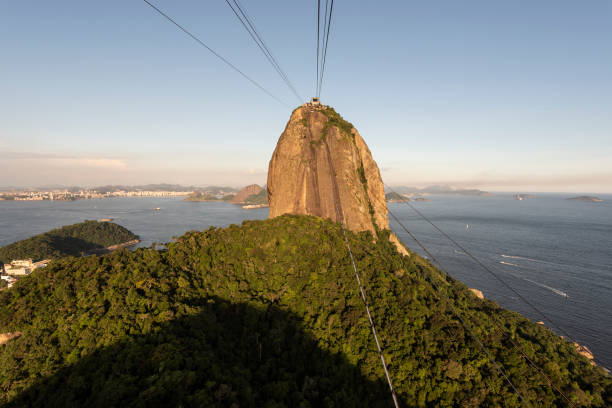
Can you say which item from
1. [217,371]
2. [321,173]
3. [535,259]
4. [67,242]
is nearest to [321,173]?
[321,173]

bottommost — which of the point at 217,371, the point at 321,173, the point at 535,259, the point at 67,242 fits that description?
the point at 535,259

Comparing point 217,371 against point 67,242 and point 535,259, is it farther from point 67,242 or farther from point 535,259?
point 67,242

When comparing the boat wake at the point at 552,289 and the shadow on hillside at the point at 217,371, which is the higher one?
the shadow on hillside at the point at 217,371

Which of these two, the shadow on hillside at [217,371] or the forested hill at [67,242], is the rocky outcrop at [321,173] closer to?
the shadow on hillside at [217,371]

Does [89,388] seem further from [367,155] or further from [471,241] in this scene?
[471,241]

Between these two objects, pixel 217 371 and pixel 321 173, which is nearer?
pixel 217 371

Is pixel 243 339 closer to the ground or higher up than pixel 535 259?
higher up

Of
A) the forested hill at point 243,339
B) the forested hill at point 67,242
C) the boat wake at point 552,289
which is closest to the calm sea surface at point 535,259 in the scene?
the boat wake at point 552,289
